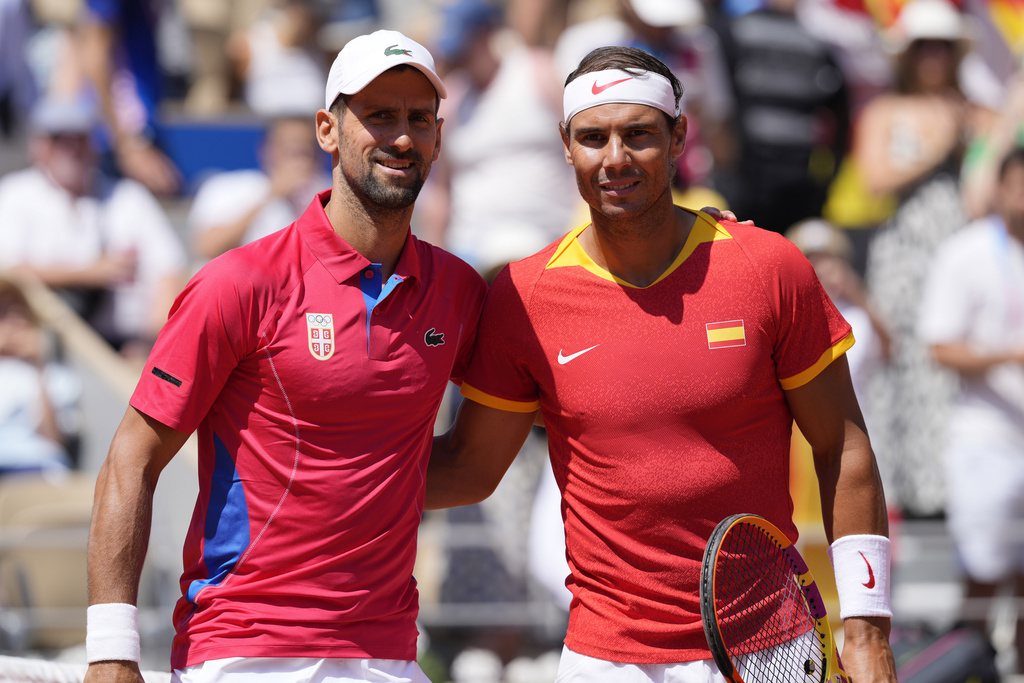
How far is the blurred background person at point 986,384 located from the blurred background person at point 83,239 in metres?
4.56

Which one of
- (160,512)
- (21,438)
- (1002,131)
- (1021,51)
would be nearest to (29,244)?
(21,438)

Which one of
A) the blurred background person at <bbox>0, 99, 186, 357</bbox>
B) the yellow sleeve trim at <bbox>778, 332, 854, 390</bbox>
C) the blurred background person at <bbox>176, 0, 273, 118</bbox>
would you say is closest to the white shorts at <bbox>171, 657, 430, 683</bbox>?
the yellow sleeve trim at <bbox>778, 332, 854, 390</bbox>

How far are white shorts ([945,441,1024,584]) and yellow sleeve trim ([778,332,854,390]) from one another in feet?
12.6

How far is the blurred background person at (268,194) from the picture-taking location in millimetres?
7363

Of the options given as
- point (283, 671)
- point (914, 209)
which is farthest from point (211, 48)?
point (283, 671)

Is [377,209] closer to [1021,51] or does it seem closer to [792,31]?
[792,31]

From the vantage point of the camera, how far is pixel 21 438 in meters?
6.93

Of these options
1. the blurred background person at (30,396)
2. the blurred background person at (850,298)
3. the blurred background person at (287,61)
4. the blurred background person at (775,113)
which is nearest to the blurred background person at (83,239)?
the blurred background person at (30,396)

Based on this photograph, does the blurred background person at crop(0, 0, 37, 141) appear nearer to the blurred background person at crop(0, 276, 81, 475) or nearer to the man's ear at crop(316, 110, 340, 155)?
the blurred background person at crop(0, 276, 81, 475)

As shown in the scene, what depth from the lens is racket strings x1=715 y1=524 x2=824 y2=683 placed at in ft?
10.2

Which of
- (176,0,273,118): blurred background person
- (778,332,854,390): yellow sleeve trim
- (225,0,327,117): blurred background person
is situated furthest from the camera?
(176,0,273,118): blurred background person

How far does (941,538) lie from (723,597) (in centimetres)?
456

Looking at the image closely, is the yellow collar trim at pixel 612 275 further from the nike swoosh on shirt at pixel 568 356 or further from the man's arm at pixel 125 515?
the man's arm at pixel 125 515

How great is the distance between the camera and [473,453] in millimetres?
3752
